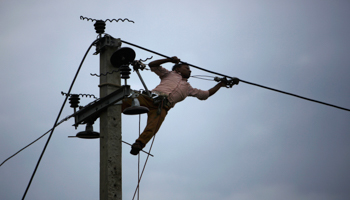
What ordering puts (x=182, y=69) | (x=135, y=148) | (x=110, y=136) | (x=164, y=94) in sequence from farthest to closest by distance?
(x=182, y=69) < (x=164, y=94) < (x=135, y=148) < (x=110, y=136)

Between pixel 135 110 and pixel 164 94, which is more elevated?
pixel 164 94

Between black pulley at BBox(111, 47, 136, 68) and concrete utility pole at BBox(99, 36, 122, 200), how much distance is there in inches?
3.6

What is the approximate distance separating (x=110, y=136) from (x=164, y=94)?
1.64m

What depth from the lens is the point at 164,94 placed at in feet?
27.9

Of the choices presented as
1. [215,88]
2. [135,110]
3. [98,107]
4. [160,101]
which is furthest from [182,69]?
[98,107]

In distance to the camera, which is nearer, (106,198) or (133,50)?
(106,198)

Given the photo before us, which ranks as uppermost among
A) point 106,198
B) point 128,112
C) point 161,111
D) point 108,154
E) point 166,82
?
point 166,82

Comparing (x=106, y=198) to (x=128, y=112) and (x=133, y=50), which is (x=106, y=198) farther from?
(x=133, y=50)

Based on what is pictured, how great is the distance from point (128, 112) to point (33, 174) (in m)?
1.44

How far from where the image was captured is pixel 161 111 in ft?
27.7

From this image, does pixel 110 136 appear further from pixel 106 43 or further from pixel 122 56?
pixel 106 43

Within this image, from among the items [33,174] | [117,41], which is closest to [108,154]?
[33,174]

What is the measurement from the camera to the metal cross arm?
Result: 23.2ft

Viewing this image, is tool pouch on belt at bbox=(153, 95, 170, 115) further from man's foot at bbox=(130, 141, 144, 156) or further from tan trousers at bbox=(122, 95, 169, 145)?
man's foot at bbox=(130, 141, 144, 156)
